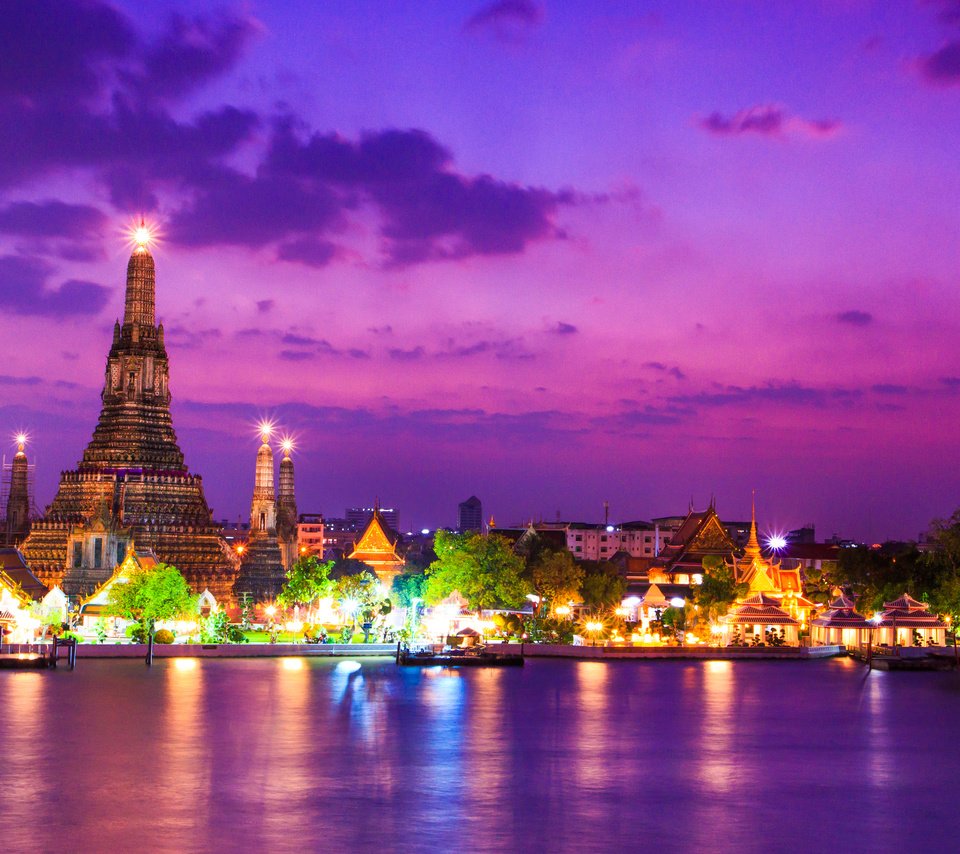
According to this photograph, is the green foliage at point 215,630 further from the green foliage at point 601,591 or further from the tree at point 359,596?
the green foliage at point 601,591

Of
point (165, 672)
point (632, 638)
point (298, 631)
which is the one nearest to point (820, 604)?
point (632, 638)

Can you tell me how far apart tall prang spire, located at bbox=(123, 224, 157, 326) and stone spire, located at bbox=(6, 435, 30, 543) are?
19.1 metres

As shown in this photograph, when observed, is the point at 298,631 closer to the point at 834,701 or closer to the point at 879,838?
the point at 834,701

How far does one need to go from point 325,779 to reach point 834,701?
2557 cm

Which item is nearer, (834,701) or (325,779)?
(325,779)

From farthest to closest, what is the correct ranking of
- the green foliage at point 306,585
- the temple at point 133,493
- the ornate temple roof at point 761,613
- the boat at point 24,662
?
1. the temple at point 133,493
2. the green foliage at point 306,585
3. the ornate temple roof at point 761,613
4. the boat at point 24,662

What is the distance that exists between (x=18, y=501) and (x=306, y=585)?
31369 millimetres

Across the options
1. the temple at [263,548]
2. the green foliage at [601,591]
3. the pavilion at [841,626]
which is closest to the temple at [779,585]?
the pavilion at [841,626]

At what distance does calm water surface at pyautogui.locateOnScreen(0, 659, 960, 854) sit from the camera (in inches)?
1257

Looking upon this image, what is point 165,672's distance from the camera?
206 ft

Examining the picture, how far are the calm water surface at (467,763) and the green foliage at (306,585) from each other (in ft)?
55.6

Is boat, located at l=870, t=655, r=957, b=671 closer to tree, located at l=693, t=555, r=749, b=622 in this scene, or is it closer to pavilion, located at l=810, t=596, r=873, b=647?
pavilion, located at l=810, t=596, r=873, b=647

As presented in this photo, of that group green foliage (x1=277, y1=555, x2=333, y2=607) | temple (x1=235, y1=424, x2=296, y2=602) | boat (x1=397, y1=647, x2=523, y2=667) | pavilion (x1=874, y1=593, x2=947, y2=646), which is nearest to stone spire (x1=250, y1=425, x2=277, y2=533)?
temple (x1=235, y1=424, x2=296, y2=602)

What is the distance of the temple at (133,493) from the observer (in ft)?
275
